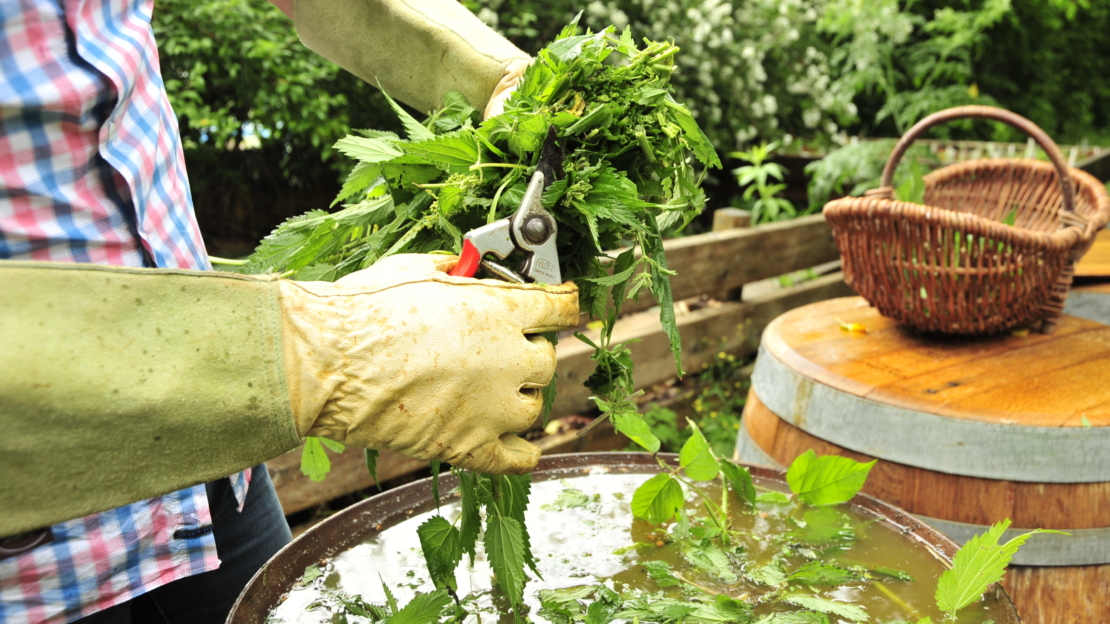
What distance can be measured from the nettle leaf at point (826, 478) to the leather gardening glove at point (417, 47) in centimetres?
86

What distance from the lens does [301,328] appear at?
89cm

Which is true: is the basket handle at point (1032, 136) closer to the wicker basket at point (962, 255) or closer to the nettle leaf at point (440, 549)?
the wicker basket at point (962, 255)

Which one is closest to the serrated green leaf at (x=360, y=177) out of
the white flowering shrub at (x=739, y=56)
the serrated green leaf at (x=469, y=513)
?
the serrated green leaf at (x=469, y=513)

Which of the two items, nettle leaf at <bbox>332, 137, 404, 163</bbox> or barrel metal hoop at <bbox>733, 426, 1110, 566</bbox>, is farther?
barrel metal hoop at <bbox>733, 426, 1110, 566</bbox>

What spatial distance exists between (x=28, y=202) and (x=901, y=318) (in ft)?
6.65

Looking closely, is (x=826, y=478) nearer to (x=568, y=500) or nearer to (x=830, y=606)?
(x=830, y=606)

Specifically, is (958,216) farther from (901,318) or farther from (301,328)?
(301,328)

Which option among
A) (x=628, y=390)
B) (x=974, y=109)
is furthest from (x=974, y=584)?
(x=974, y=109)

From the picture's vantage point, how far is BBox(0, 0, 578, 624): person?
0.76 meters

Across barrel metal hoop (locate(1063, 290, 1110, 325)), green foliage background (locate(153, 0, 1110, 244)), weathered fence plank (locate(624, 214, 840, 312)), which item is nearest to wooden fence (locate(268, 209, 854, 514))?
weathered fence plank (locate(624, 214, 840, 312))

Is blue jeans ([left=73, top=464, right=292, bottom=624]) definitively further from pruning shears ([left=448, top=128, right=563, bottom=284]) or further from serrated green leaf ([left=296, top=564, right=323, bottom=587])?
pruning shears ([left=448, top=128, right=563, bottom=284])

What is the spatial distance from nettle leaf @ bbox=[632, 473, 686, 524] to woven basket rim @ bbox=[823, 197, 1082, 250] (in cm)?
106

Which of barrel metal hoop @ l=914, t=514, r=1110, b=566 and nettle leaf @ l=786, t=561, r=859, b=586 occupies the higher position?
nettle leaf @ l=786, t=561, r=859, b=586

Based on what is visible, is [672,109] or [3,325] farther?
[672,109]
